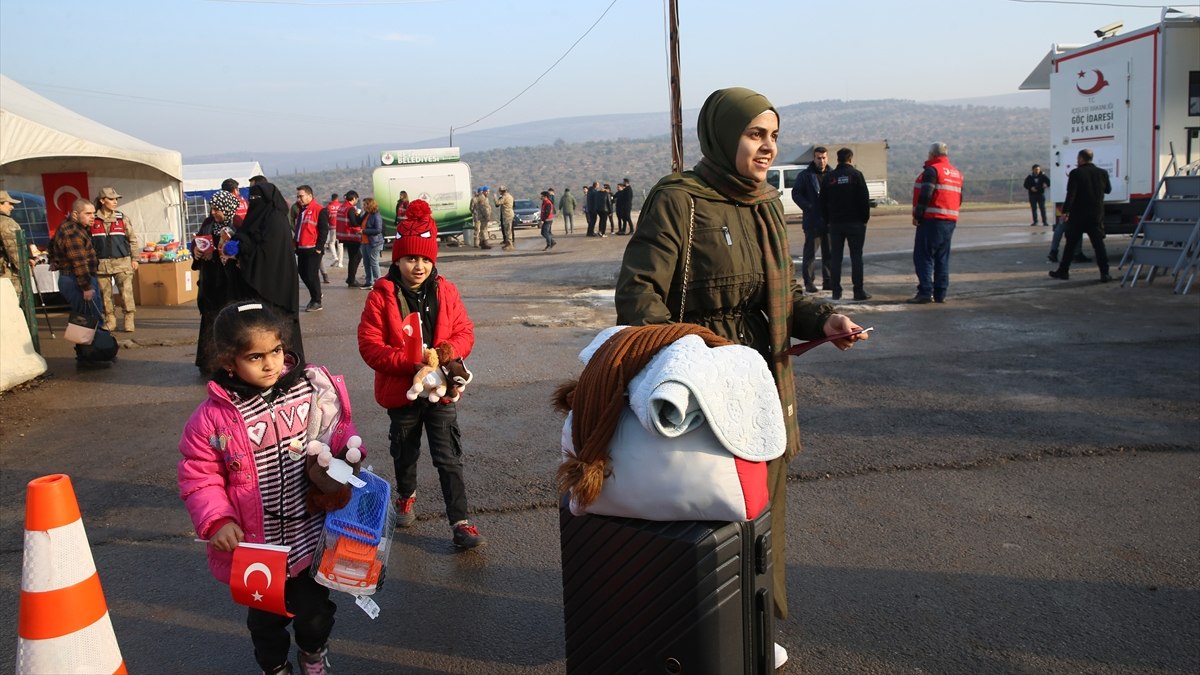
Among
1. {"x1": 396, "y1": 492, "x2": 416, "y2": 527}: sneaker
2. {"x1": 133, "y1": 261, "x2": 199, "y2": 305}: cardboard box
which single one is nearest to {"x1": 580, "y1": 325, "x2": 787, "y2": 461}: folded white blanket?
{"x1": 396, "y1": 492, "x2": 416, "y2": 527}: sneaker

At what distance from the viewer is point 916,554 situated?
444cm

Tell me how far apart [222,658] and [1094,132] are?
1654 cm

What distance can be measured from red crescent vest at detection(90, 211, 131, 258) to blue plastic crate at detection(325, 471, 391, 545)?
34.2 feet

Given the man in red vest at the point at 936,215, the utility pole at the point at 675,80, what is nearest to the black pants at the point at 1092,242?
the man in red vest at the point at 936,215

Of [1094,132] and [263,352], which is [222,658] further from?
[1094,132]

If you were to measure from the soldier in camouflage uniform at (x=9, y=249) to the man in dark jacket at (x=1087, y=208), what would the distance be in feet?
43.7

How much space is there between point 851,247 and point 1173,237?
13.7 feet

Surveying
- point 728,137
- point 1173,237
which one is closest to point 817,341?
point 728,137

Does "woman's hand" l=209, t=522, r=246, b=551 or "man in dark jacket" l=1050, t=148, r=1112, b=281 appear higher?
"man in dark jacket" l=1050, t=148, r=1112, b=281

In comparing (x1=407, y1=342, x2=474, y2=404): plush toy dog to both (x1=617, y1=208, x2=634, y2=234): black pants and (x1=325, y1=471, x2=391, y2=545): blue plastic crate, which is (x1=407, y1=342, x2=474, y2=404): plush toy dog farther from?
(x1=617, y1=208, x2=634, y2=234): black pants

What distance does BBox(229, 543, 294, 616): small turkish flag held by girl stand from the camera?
2918 millimetres

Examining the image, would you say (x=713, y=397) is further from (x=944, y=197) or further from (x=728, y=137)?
(x=944, y=197)

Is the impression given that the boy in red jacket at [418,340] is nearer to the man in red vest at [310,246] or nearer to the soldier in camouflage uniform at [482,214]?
the man in red vest at [310,246]

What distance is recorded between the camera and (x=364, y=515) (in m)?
3.11
